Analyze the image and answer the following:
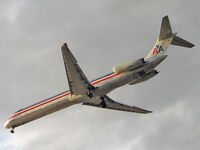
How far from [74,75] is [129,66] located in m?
6.66

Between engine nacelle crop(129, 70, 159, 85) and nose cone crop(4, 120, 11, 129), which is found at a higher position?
engine nacelle crop(129, 70, 159, 85)

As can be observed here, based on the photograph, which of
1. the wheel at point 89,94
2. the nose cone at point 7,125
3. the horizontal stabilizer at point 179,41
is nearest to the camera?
the wheel at point 89,94

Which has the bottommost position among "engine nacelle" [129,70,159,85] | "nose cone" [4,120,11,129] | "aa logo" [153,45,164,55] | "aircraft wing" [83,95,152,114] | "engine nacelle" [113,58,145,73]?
"aircraft wing" [83,95,152,114]

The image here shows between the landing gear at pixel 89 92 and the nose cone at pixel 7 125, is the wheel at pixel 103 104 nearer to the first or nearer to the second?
the landing gear at pixel 89 92

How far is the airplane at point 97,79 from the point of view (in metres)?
40.9

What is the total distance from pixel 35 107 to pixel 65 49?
501 inches

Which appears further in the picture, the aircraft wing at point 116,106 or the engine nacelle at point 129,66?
the aircraft wing at point 116,106

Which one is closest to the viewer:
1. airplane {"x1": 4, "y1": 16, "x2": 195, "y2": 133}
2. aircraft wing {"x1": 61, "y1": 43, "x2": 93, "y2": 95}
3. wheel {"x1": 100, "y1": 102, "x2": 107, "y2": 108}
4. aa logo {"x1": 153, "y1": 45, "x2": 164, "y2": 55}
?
aircraft wing {"x1": 61, "y1": 43, "x2": 93, "y2": 95}

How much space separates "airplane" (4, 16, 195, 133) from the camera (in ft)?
134

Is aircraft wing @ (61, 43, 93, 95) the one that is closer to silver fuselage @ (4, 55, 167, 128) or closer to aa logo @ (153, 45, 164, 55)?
silver fuselage @ (4, 55, 167, 128)

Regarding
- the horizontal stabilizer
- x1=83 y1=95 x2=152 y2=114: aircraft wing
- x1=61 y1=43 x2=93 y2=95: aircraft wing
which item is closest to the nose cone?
x1=61 y1=43 x2=93 y2=95: aircraft wing

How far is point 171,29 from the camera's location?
4369 centimetres

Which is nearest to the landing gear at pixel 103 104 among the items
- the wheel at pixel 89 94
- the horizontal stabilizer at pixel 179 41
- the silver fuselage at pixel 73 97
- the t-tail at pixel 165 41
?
the silver fuselage at pixel 73 97

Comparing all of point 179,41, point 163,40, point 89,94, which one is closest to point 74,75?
point 89,94
